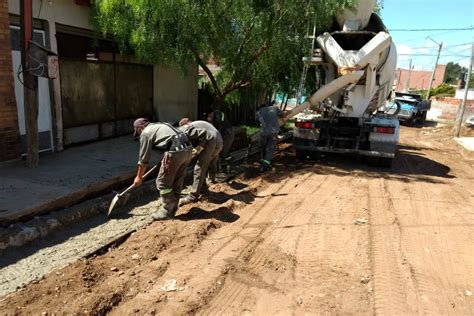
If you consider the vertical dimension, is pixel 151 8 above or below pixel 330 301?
above

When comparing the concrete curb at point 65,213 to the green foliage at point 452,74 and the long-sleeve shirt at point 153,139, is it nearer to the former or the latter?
the long-sleeve shirt at point 153,139

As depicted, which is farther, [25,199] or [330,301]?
[25,199]

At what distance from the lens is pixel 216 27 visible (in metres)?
8.29

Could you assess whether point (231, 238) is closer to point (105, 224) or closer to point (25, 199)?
point (105, 224)

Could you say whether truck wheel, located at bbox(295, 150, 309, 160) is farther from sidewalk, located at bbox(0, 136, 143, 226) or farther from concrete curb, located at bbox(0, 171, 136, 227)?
concrete curb, located at bbox(0, 171, 136, 227)

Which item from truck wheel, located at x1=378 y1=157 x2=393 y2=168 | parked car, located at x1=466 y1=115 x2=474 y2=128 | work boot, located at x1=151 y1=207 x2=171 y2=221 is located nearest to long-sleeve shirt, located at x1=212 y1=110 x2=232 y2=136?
work boot, located at x1=151 y1=207 x2=171 y2=221

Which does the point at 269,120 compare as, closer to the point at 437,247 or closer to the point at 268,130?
the point at 268,130

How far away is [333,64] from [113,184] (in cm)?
543

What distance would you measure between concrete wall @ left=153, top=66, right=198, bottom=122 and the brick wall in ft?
17.2

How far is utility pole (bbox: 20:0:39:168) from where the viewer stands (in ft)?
22.5

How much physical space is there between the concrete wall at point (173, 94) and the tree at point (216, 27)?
2.91 meters

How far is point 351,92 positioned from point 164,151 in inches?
207

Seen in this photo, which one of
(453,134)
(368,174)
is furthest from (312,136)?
(453,134)

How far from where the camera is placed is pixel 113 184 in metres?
7.15
